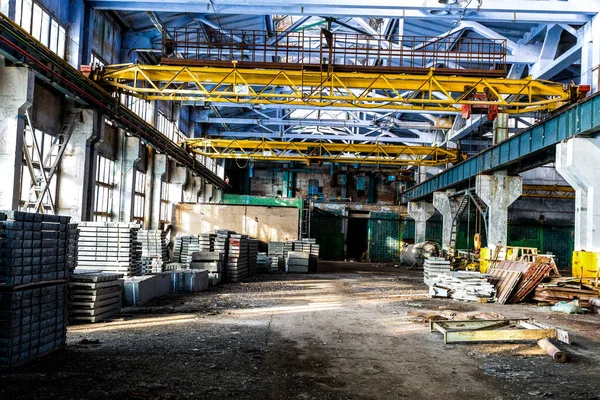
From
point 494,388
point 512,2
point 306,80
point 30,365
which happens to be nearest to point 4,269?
point 30,365

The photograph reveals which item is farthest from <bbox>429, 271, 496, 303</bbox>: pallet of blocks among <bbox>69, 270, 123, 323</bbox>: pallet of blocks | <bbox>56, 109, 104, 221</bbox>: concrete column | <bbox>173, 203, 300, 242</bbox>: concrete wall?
<bbox>173, 203, 300, 242</bbox>: concrete wall

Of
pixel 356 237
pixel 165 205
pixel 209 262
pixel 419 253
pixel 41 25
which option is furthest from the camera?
pixel 356 237

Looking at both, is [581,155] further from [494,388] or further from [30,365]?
[30,365]

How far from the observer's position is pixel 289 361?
7066 millimetres

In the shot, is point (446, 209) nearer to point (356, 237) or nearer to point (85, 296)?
point (356, 237)

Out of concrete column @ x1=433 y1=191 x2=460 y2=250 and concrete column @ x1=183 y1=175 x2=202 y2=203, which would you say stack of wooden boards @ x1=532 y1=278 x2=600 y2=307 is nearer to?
concrete column @ x1=433 y1=191 x2=460 y2=250

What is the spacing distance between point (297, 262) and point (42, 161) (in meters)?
13.0

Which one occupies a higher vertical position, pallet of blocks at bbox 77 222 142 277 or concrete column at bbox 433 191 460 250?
concrete column at bbox 433 191 460 250

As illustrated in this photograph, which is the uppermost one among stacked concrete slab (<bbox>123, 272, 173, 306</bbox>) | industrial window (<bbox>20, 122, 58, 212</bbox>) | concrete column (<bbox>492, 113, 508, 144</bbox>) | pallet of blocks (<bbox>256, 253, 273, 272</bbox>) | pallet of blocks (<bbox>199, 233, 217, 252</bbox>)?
concrete column (<bbox>492, 113, 508, 144</bbox>)

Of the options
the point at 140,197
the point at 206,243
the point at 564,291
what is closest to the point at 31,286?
the point at 206,243

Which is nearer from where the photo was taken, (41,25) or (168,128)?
(41,25)

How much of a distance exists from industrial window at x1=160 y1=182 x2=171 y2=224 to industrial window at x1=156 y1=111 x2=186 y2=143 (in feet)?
8.47

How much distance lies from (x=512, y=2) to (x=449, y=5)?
2.06 metres

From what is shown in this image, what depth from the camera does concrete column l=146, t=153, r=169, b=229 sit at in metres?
23.9
